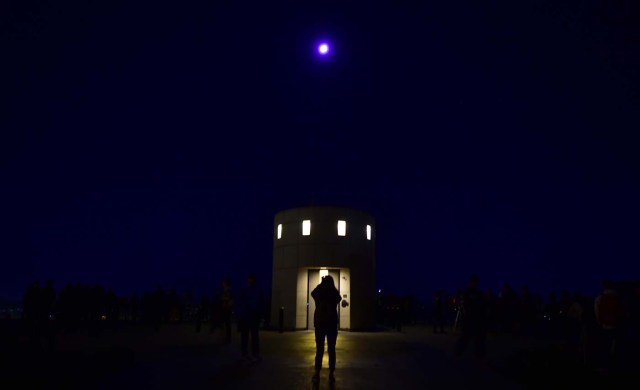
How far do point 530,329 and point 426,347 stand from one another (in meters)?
12.1

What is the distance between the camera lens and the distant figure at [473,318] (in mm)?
12234

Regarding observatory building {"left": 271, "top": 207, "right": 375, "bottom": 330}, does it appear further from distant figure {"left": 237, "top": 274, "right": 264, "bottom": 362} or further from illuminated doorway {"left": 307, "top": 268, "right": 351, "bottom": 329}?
distant figure {"left": 237, "top": 274, "right": 264, "bottom": 362}

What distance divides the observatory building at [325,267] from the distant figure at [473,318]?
1090cm

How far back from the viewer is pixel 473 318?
1245 cm

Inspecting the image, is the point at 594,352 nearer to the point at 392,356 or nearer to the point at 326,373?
the point at 392,356

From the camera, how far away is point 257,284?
11812 mm

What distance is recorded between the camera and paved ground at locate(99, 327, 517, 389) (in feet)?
26.1

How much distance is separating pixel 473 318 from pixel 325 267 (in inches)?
445

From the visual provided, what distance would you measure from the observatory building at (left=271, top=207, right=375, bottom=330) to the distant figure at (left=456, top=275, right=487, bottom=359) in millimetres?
10896

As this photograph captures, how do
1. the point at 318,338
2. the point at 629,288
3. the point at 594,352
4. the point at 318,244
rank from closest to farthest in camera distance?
the point at 318,338, the point at 594,352, the point at 629,288, the point at 318,244

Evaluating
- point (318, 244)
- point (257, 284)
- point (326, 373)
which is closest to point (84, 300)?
point (318, 244)

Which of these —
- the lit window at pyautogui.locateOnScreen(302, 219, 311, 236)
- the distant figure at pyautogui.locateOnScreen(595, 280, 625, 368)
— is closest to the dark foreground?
the distant figure at pyautogui.locateOnScreen(595, 280, 625, 368)

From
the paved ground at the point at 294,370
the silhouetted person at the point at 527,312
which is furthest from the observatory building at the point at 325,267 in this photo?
the paved ground at the point at 294,370

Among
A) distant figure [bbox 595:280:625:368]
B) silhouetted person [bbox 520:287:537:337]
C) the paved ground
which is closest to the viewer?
the paved ground
